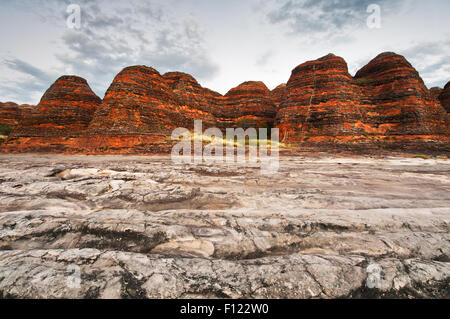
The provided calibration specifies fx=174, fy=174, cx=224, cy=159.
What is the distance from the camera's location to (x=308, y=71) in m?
27.0

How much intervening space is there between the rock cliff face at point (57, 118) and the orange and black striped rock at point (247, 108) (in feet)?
69.9

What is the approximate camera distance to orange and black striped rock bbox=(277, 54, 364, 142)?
23.0 metres

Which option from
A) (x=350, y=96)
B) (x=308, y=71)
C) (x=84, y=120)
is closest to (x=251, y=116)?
(x=308, y=71)

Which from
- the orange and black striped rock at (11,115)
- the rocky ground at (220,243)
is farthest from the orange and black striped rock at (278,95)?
the orange and black striped rock at (11,115)

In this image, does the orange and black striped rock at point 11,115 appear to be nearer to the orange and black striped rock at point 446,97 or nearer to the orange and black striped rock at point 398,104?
the orange and black striped rock at point 398,104

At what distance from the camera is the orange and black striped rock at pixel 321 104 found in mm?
22995

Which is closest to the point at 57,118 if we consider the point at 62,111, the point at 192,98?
the point at 62,111

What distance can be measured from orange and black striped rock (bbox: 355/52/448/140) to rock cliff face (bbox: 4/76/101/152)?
3772 cm

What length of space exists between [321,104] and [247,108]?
48.7 feet

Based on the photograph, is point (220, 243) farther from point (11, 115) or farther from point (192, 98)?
point (11, 115)

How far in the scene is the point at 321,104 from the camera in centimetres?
2447

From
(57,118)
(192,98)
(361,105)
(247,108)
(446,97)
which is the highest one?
(446,97)

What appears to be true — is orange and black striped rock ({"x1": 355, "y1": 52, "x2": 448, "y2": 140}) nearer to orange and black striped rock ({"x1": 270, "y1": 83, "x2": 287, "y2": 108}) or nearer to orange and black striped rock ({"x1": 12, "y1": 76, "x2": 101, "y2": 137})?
orange and black striped rock ({"x1": 270, "y1": 83, "x2": 287, "y2": 108})
